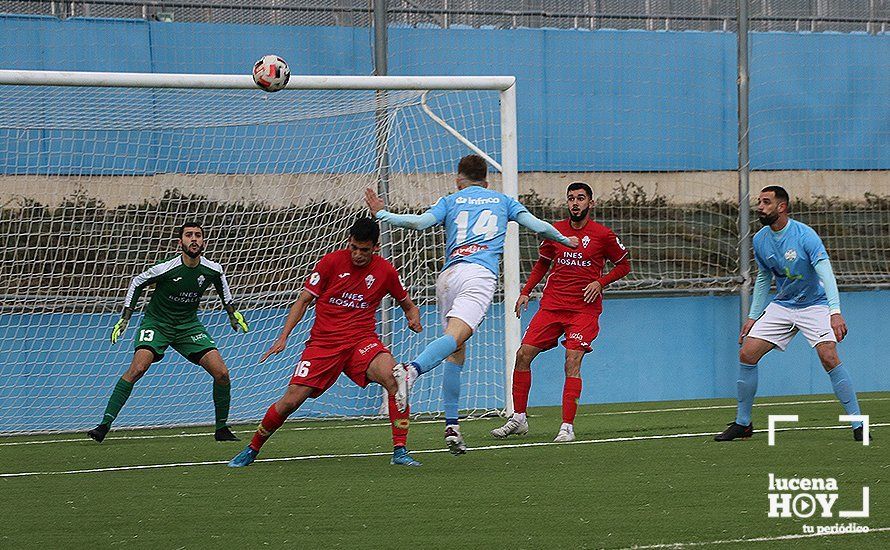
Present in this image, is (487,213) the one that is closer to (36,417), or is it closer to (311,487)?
(311,487)

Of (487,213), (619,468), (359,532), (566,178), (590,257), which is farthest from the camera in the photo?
(566,178)

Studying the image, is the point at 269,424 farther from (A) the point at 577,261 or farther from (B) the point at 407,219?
(A) the point at 577,261

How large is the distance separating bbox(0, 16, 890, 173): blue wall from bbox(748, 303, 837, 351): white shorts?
632 cm

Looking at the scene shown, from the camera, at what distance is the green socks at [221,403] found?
10.5 m

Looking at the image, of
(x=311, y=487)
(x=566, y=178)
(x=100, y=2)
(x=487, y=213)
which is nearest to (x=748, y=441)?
(x=487, y=213)

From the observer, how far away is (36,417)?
490 inches

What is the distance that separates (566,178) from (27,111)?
644cm

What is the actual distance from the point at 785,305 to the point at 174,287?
5.09 m

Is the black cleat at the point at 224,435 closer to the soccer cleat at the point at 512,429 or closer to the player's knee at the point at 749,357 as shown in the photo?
the soccer cleat at the point at 512,429

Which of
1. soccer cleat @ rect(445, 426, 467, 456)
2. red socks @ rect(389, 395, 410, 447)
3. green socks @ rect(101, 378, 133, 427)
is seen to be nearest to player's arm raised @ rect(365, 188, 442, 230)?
red socks @ rect(389, 395, 410, 447)

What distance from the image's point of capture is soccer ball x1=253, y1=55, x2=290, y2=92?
1006cm

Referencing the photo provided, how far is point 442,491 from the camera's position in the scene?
22.5 feet

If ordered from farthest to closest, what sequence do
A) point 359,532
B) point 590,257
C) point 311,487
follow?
point 590,257 < point 311,487 < point 359,532

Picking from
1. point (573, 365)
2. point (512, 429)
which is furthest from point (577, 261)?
point (512, 429)
